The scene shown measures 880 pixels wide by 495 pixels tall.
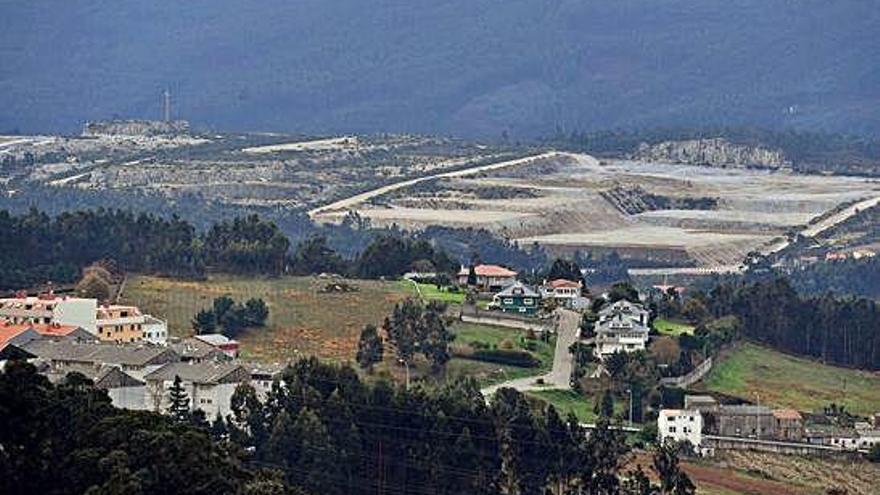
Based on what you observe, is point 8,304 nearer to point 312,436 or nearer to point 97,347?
point 97,347

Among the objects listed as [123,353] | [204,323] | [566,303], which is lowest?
[123,353]

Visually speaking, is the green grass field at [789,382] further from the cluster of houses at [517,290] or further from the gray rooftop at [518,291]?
→ the gray rooftop at [518,291]

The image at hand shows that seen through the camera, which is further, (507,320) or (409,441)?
(507,320)

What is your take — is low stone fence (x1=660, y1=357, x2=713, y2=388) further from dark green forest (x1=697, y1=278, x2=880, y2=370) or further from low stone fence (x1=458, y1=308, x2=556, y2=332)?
dark green forest (x1=697, y1=278, x2=880, y2=370)

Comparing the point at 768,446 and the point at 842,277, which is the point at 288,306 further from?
the point at 842,277

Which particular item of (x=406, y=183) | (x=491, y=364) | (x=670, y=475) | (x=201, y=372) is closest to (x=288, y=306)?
(x=491, y=364)

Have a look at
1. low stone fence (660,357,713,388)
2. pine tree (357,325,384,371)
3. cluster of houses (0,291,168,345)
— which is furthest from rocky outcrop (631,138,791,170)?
cluster of houses (0,291,168,345)
